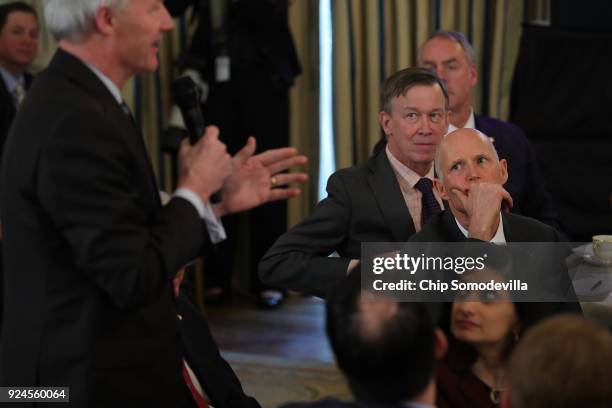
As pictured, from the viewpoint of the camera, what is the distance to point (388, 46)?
189 inches

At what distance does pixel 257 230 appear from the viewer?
4906mm

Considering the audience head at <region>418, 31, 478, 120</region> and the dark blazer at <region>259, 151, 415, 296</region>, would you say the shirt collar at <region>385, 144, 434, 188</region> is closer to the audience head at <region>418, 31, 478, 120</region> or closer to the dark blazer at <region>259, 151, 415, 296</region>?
the dark blazer at <region>259, 151, 415, 296</region>

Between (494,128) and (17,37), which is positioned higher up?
(17,37)

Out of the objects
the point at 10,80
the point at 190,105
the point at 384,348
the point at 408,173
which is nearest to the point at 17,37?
the point at 10,80

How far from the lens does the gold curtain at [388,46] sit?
4582 mm

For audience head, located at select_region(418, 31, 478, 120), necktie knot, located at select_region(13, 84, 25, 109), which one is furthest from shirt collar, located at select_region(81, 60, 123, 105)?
necktie knot, located at select_region(13, 84, 25, 109)

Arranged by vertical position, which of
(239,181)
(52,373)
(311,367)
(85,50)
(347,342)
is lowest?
(311,367)

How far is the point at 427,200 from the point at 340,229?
0.21m

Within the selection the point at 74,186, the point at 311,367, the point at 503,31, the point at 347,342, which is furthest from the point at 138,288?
the point at 503,31

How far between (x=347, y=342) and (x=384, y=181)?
2.95 feet

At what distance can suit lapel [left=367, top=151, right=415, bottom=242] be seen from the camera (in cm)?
213

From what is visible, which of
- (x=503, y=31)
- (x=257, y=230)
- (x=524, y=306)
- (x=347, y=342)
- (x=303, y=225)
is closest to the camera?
(x=347, y=342)

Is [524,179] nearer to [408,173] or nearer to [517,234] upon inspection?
[408,173]

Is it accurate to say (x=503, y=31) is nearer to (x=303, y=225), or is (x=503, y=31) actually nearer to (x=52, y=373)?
(x=303, y=225)
